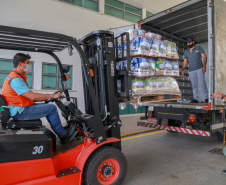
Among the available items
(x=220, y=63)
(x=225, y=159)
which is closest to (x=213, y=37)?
(x=220, y=63)

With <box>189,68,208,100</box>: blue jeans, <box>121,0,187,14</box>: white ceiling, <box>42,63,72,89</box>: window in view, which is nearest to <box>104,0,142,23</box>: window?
<box>121,0,187,14</box>: white ceiling

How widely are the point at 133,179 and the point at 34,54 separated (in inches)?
280

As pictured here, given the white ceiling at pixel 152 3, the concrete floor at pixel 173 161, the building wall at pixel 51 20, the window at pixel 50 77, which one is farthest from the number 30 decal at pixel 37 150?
the white ceiling at pixel 152 3

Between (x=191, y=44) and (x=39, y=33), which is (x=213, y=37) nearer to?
(x=191, y=44)

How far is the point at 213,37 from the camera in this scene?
4.55 metres

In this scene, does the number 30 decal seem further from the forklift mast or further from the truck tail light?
the truck tail light

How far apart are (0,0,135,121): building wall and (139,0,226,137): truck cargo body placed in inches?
190

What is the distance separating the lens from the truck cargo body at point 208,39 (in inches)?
180

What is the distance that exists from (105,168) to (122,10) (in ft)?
35.9

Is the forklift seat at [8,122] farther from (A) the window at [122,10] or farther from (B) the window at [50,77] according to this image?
(A) the window at [122,10]

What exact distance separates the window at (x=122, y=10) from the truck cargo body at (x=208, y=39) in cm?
564

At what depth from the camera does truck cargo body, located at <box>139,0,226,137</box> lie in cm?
457

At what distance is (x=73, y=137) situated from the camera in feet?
11.1

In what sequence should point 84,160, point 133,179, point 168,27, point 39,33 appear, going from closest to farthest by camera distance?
point 39,33 → point 84,160 → point 133,179 → point 168,27
